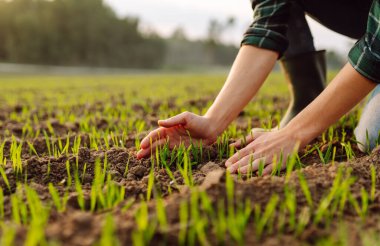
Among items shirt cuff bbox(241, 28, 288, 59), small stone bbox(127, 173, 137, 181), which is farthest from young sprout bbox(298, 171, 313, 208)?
shirt cuff bbox(241, 28, 288, 59)

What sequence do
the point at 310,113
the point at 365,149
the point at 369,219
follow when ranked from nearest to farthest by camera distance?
the point at 369,219 → the point at 310,113 → the point at 365,149

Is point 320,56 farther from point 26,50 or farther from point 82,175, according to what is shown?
point 26,50

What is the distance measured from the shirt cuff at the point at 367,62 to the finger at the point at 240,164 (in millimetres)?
554

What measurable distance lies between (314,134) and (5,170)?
121cm

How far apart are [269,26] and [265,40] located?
112 mm

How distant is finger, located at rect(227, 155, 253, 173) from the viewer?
1.57 metres

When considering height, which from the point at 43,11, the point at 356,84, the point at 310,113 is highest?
the point at 43,11

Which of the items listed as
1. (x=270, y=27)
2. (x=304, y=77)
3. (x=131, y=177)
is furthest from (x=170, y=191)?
(x=304, y=77)

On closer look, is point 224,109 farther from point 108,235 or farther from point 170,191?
point 108,235

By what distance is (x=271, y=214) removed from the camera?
1.07 meters

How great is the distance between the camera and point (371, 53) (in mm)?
1613

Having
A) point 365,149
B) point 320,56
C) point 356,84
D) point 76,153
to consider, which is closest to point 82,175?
point 76,153

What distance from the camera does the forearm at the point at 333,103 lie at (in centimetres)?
163

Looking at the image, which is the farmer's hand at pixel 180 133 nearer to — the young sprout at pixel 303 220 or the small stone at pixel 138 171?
the small stone at pixel 138 171
